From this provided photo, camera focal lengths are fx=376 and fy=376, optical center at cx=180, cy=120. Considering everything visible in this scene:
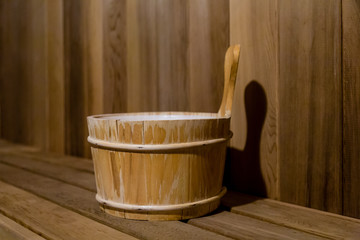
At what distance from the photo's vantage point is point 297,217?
0.87m

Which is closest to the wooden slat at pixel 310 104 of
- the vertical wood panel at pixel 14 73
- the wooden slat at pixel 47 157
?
the wooden slat at pixel 47 157

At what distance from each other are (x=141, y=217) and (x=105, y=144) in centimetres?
18

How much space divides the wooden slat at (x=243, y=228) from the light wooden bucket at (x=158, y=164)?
4 cm

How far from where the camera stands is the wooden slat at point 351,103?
84cm

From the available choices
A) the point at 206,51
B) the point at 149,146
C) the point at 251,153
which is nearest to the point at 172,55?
the point at 206,51

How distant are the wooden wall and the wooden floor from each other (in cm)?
9

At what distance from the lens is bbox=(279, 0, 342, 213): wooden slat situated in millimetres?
881

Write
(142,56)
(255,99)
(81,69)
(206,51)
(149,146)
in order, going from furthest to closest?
1. (81,69)
2. (142,56)
3. (206,51)
4. (255,99)
5. (149,146)

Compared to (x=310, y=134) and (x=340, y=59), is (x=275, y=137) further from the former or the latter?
(x=340, y=59)

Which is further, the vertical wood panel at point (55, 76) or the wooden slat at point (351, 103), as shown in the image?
the vertical wood panel at point (55, 76)

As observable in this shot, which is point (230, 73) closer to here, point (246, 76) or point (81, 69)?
point (246, 76)

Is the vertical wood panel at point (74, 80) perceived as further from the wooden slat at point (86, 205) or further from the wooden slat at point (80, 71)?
the wooden slat at point (86, 205)

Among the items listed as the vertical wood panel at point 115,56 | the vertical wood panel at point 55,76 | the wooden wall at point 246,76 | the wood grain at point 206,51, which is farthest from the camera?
the vertical wood panel at point 55,76

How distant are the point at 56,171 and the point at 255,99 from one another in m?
0.81
